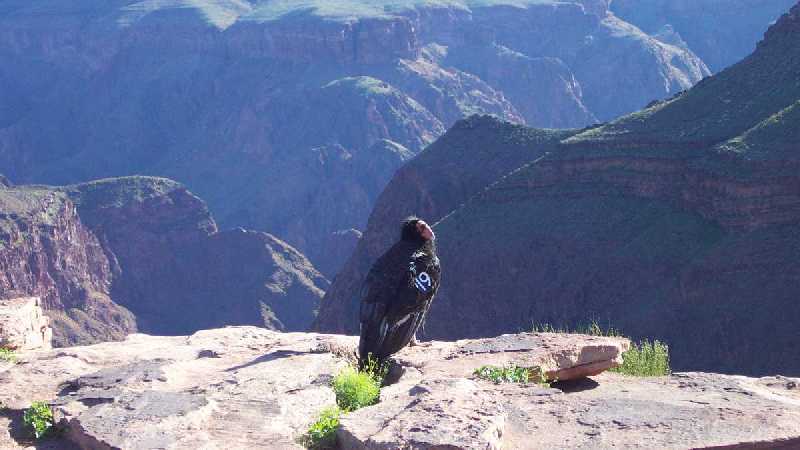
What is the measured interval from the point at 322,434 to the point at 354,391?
3.58 feet

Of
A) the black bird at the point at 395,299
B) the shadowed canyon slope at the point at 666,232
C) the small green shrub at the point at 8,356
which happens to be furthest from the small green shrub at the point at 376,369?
the shadowed canyon slope at the point at 666,232

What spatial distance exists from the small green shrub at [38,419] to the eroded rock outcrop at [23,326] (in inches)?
148

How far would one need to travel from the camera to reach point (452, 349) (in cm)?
1232

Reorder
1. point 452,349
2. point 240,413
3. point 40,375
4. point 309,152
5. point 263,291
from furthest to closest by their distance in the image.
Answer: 1. point 309,152
2. point 263,291
3. point 452,349
4. point 40,375
5. point 240,413

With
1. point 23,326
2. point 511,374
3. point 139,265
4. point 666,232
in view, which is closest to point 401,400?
point 511,374

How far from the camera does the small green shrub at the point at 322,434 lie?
29.2 ft

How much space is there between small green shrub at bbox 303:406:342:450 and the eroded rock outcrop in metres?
6.25

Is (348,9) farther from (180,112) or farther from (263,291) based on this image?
(263,291)

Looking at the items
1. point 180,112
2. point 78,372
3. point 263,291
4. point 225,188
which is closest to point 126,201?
point 263,291

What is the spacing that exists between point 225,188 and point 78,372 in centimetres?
12950

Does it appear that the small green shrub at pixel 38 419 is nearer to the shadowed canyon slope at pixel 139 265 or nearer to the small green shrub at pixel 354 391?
the small green shrub at pixel 354 391

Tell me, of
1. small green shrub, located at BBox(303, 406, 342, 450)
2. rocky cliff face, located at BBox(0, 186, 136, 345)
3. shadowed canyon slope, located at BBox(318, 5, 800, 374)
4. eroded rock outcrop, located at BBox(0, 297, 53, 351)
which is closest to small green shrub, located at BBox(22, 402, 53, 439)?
small green shrub, located at BBox(303, 406, 342, 450)

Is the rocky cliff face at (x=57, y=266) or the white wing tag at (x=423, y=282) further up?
the white wing tag at (x=423, y=282)

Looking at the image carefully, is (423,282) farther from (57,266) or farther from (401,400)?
(57,266)
